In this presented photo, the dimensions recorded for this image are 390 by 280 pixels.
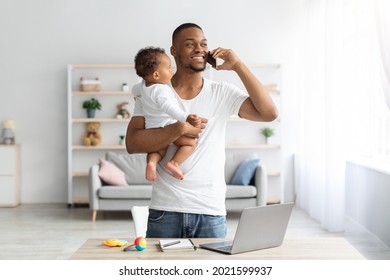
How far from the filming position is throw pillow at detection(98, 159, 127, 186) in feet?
20.6

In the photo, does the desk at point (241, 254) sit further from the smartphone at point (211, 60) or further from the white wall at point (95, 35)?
the white wall at point (95, 35)

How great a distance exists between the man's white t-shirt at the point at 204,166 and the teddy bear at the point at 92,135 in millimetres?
5129

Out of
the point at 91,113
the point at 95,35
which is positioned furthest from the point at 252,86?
the point at 95,35

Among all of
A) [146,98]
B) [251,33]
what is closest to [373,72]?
[251,33]

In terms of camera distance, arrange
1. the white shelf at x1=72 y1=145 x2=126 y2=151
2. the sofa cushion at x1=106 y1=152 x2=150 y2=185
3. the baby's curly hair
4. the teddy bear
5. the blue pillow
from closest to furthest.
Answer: the baby's curly hair < the blue pillow < the sofa cushion at x1=106 y1=152 x2=150 y2=185 < the white shelf at x1=72 y1=145 x2=126 y2=151 < the teddy bear

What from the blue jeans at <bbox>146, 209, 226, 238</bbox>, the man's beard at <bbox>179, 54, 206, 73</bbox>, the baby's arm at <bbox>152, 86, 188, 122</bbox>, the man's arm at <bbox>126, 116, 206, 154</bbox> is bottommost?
the blue jeans at <bbox>146, 209, 226, 238</bbox>

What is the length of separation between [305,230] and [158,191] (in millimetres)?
3793

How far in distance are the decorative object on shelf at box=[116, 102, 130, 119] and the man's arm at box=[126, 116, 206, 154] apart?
16.9 feet

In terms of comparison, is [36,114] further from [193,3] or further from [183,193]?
[183,193]

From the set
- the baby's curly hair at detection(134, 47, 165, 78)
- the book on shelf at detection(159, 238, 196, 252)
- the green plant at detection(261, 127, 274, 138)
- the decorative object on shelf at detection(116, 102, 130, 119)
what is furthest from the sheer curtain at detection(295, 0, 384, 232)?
the book on shelf at detection(159, 238, 196, 252)

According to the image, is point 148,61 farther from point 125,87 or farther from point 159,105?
point 125,87

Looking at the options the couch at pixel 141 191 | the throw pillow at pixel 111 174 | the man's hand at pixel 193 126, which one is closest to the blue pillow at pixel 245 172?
the couch at pixel 141 191

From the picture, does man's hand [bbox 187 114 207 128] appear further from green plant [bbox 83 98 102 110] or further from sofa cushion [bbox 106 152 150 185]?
green plant [bbox 83 98 102 110]

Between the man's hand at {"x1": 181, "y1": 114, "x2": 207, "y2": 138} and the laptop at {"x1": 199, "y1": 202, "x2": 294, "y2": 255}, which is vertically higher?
the man's hand at {"x1": 181, "y1": 114, "x2": 207, "y2": 138}
